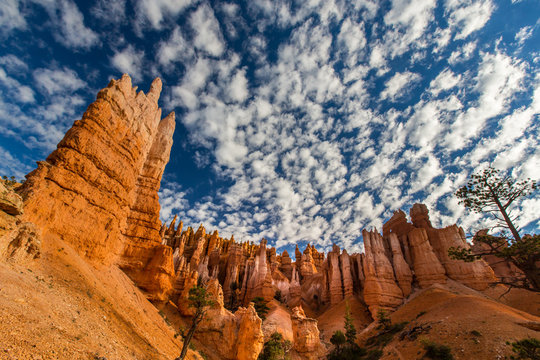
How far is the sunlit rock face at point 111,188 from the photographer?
2039 cm

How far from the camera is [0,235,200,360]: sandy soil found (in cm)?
880

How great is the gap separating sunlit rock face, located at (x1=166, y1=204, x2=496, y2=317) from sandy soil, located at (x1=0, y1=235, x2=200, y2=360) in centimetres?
1922

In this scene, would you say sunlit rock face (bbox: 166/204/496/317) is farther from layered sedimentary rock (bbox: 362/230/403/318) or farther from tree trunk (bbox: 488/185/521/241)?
tree trunk (bbox: 488/185/521/241)

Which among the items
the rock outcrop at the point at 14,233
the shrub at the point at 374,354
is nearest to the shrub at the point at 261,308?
the shrub at the point at 374,354

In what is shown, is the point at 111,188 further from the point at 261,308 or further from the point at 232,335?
the point at 261,308

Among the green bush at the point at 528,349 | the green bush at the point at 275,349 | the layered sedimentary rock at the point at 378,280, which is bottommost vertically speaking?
the green bush at the point at 275,349

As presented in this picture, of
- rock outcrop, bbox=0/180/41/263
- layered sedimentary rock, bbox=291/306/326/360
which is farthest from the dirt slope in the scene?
rock outcrop, bbox=0/180/41/263

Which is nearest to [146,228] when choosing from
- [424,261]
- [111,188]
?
[111,188]

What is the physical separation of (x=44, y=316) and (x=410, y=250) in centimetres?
6254

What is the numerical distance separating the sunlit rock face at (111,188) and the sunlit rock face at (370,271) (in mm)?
11683

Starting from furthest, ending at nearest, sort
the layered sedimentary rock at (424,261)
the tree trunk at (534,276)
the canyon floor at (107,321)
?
the layered sedimentary rock at (424,261), the tree trunk at (534,276), the canyon floor at (107,321)

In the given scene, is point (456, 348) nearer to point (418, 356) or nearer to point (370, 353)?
point (418, 356)

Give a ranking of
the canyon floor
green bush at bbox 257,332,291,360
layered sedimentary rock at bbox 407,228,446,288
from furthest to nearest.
→ layered sedimentary rock at bbox 407,228,446,288, green bush at bbox 257,332,291,360, the canyon floor

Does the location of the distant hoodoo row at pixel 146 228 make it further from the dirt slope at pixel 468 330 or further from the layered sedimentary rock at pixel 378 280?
the dirt slope at pixel 468 330
